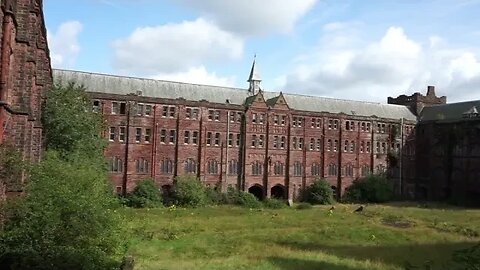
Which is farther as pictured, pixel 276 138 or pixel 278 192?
pixel 278 192

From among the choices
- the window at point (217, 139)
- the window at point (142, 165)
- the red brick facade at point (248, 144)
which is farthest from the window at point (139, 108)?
the window at point (217, 139)

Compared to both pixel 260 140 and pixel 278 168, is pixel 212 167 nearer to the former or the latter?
pixel 260 140

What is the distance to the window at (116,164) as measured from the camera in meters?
53.6

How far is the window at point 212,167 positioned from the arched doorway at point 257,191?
5.50 metres

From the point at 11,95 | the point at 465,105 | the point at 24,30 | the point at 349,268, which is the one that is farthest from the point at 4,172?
the point at 465,105

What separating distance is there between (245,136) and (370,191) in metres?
18.2

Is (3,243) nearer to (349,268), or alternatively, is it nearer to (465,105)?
(349,268)

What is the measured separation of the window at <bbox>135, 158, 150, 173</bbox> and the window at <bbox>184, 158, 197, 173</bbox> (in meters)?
4.38

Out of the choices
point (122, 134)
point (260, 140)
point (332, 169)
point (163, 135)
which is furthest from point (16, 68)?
point (332, 169)

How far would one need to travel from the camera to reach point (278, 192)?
63844 mm

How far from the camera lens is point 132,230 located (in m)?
31.6

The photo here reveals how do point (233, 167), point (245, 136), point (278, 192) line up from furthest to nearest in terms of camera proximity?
1. point (278, 192)
2. point (245, 136)
3. point (233, 167)

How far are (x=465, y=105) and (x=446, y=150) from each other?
6.72 meters

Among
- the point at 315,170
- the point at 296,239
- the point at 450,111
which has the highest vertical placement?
the point at 450,111
